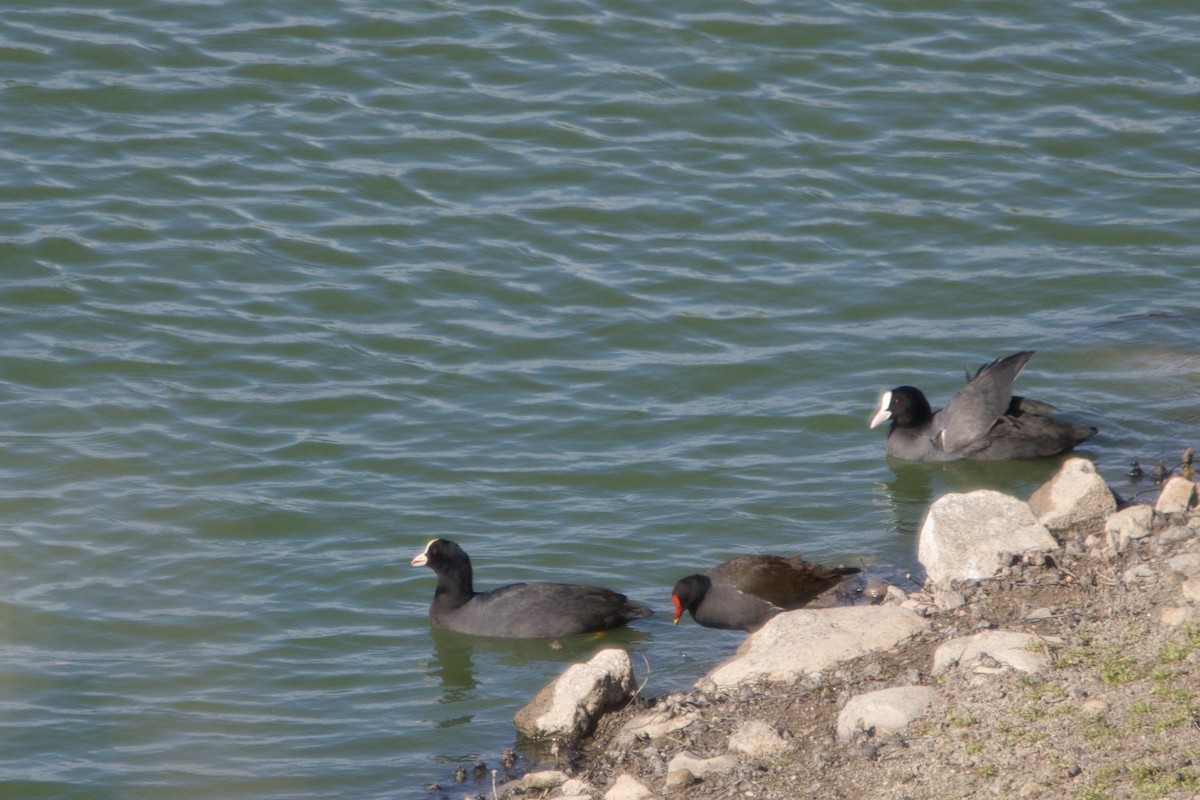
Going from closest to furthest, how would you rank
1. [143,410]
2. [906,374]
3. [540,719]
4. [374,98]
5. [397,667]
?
[540,719], [397,667], [143,410], [906,374], [374,98]

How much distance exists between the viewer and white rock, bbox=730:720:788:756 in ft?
20.5

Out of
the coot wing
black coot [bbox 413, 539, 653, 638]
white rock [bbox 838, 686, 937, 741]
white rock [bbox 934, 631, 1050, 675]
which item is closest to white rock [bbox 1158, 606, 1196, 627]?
white rock [bbox 934, 631, 1050, 675]

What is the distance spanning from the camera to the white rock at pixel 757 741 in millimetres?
6246

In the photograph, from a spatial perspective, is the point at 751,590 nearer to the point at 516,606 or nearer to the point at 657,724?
the point at 516,606

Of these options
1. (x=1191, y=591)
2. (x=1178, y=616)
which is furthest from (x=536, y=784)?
(x=1191, y=591)

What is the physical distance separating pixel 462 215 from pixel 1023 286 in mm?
4926

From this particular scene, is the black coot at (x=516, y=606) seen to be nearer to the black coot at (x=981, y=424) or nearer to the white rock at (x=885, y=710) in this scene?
the white rock at (x=885, y=710)

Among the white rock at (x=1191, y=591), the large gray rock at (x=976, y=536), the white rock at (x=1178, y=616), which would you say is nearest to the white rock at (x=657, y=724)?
the large gray rock at (x=976, y=536)

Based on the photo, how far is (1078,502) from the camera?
8648 millimetres

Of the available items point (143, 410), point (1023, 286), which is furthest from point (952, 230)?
point (143, 410)

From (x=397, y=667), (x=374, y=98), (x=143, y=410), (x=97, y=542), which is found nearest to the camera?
(x=397, y=667)

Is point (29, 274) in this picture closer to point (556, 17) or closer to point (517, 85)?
point (517, 85)

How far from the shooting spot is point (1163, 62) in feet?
53.9

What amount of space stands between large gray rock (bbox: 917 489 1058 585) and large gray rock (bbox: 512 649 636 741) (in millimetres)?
1824
